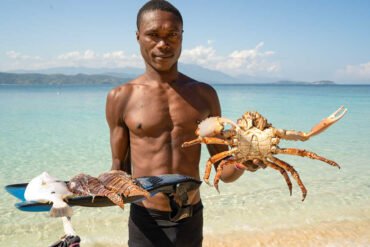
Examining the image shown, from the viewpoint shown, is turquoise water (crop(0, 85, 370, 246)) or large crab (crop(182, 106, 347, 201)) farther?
turquoise water (crop(0, 85, 370, 246))

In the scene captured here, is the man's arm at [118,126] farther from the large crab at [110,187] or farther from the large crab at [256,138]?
the large crab at [256,138]

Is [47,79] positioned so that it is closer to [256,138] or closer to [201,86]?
[201,86]

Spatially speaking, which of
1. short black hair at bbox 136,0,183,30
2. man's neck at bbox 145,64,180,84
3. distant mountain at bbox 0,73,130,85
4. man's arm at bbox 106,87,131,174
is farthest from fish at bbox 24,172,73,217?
distant mountain at bbox 0,73,130,85

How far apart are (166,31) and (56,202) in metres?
1.38

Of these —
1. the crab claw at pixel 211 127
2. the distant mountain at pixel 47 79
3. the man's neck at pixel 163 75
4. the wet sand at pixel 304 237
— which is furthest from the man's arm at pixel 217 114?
the distant mountain at pixel 47 79

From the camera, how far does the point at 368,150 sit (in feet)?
37.5

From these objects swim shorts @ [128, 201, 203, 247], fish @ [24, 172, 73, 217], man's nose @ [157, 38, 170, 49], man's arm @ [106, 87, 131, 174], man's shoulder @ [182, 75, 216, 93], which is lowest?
swim shorts @ [128, 201, 203, 247]

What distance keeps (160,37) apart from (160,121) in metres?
0.62

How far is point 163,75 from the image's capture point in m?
2.77

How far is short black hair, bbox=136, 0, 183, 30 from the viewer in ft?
8.52

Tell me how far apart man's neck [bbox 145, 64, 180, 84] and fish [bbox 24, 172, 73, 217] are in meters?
1.08

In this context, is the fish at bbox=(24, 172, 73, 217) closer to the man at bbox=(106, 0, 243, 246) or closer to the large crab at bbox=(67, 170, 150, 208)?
the large crab at bbox=(67, 170, 150, 208)

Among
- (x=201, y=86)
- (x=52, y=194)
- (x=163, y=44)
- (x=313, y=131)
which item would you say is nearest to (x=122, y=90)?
(x=163, y=44)

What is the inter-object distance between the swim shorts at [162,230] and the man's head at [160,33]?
111 cm
